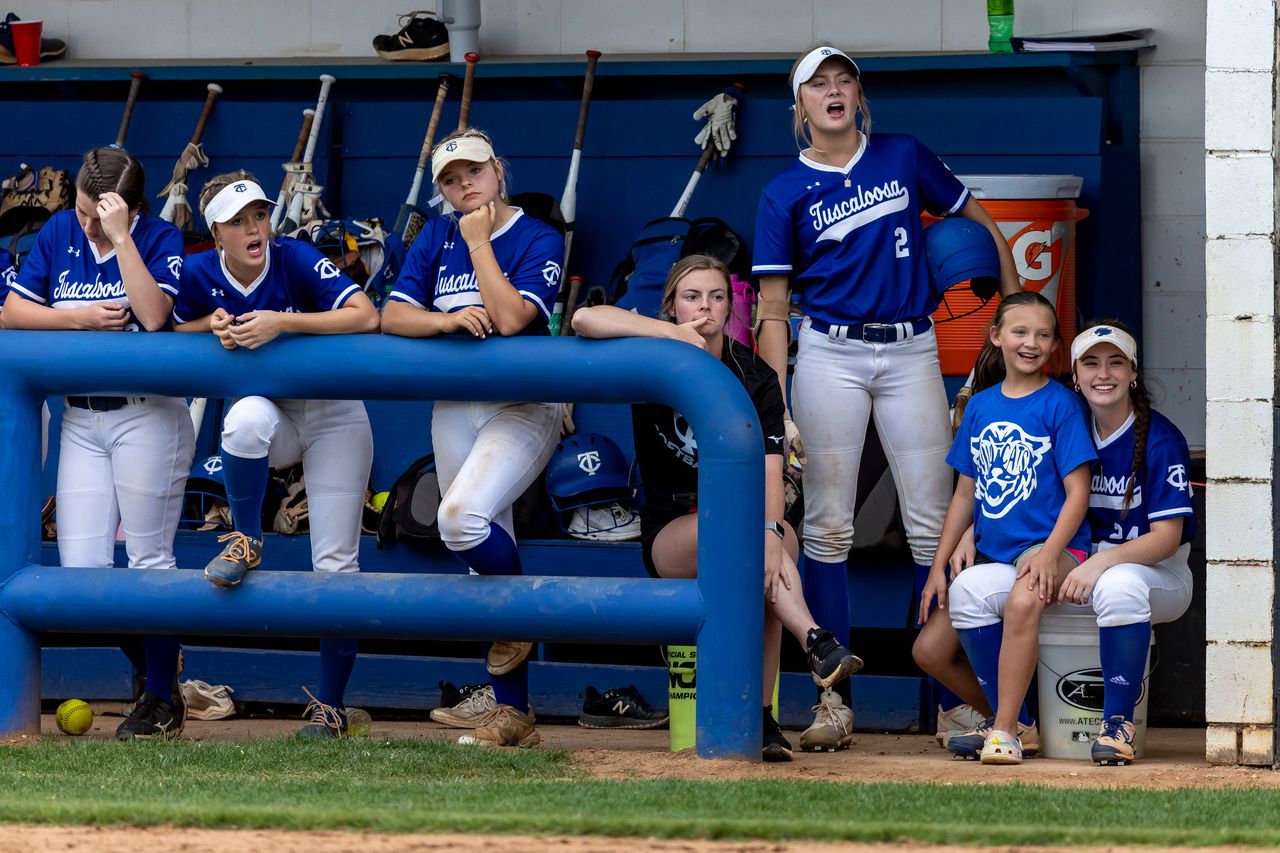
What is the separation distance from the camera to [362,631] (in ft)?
14.5

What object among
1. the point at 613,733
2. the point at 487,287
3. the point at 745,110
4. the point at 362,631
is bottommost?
the point at 613,733

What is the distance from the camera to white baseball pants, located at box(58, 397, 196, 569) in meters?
4.74

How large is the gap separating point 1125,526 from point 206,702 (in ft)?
9.32

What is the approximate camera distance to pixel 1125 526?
4.64 m

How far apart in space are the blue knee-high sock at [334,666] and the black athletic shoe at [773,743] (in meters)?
1.07

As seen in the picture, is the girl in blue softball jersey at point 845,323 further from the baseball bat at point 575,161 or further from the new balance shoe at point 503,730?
the baseball bat at point 575,161

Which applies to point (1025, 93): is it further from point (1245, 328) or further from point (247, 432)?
point (247, 432)

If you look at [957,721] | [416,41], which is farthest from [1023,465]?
[416,41]

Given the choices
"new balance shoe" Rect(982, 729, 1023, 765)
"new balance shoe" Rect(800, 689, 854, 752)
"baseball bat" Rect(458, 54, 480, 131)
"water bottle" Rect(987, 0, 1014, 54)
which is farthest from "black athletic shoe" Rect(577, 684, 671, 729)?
"water bottle" Rect(987, 0, 1014, 54)

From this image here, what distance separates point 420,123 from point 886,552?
2620 millimetres

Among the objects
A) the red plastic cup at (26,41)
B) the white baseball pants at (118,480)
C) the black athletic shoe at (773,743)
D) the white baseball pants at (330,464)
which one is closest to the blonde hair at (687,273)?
the white baseball pants at (330,464)

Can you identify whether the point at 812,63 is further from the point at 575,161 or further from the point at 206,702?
the point at 206,702

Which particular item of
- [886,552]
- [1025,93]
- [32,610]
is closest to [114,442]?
[32,610]

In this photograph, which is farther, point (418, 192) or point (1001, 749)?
point (418, 192)
